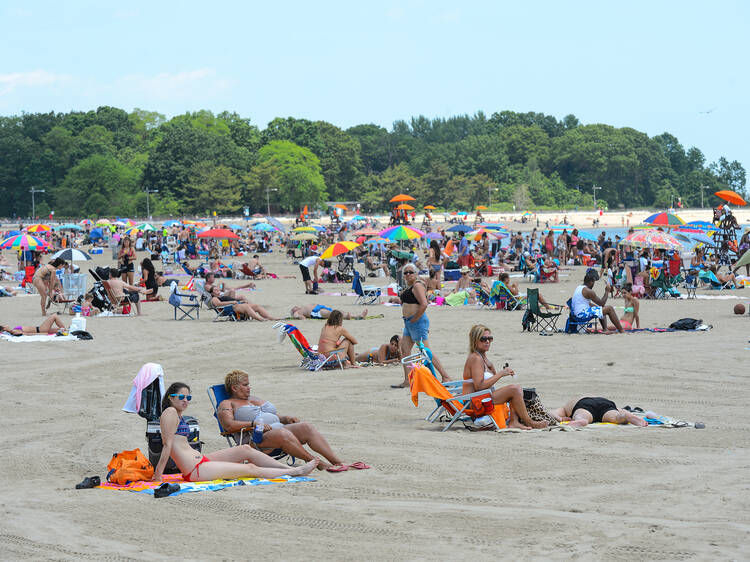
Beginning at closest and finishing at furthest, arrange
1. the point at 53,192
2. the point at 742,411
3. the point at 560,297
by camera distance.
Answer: the point at 742,411 < the point at 560,297 < the point at 53,192

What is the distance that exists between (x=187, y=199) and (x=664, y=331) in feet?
256

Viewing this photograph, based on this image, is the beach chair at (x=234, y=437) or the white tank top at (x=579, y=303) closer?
the beach chair at (x=234, y=437)

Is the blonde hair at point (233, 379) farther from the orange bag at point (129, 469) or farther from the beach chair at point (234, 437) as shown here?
the orange bag at point (129, 469)

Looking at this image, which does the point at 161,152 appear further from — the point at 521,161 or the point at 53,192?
the point at 521,161

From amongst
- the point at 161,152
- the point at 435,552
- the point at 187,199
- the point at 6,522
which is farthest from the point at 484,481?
the point at 161,152

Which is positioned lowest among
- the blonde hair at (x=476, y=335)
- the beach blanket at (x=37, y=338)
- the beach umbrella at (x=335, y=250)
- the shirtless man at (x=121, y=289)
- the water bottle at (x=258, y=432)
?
the beach blanket at (x=37, y=338)

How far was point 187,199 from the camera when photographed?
88.4m

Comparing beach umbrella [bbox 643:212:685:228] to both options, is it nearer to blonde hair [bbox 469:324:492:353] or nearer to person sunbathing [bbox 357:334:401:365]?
person sunbathing [bbox 357:334:401:365]

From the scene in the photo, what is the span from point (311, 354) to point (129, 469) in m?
5.15

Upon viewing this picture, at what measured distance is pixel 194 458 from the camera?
20.1ft

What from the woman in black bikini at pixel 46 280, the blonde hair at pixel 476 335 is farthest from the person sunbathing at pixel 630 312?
the woman in black bikini at pixel 46 280

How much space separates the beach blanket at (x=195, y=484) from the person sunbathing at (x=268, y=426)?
288 mm

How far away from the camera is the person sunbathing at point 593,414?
24.6 feet

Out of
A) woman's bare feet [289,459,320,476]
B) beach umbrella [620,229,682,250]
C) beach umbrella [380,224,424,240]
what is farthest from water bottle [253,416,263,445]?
beach umbrella [380,224,424,240]
